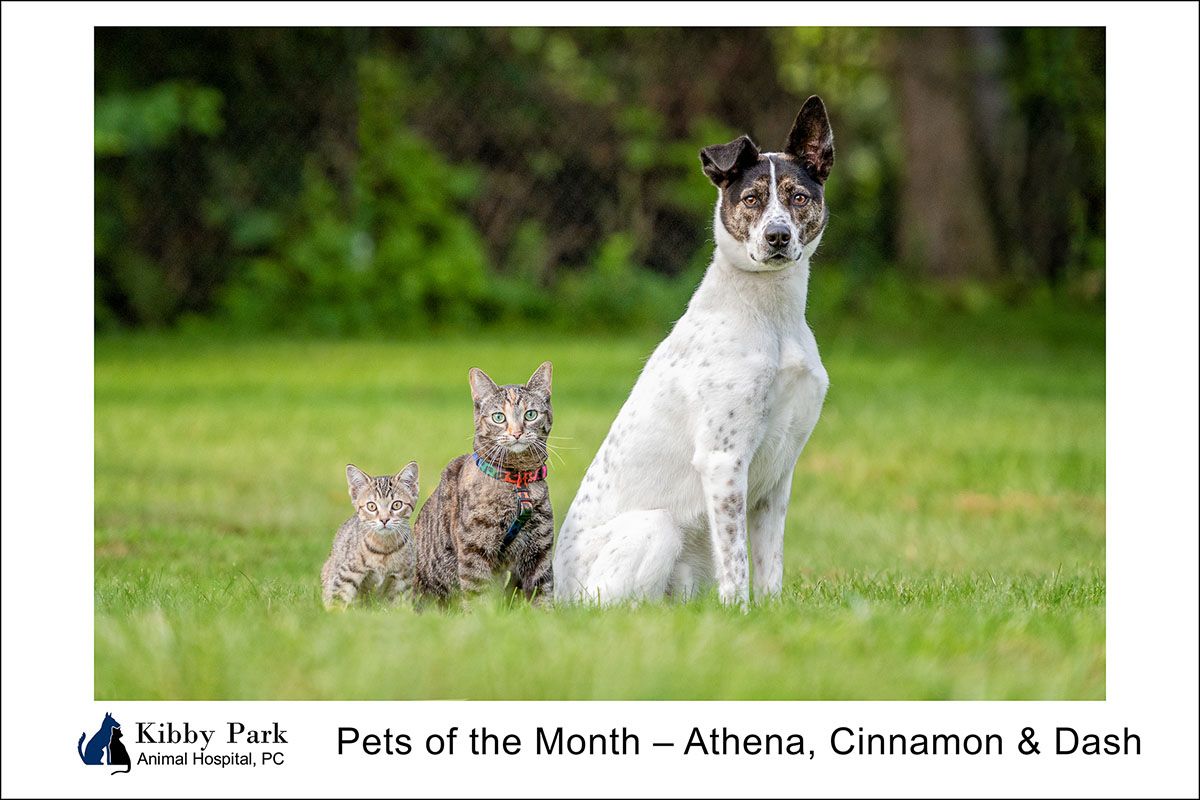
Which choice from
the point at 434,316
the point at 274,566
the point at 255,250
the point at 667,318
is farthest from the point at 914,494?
the point at 255,250

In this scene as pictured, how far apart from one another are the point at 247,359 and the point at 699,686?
1269 cm

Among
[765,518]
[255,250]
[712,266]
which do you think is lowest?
[765,518]

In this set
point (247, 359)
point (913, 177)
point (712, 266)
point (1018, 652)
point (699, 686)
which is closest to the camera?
point (699, 686)

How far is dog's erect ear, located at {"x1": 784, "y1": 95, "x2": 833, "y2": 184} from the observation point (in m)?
5.57

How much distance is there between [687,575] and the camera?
5750 mm

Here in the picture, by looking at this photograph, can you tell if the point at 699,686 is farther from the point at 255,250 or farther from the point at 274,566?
the point at 255,250

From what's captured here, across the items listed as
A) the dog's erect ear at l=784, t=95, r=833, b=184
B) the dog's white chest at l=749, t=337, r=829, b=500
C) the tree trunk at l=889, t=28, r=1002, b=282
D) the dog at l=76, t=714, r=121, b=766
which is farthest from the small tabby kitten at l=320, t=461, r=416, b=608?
the tree trunk at l=889, t=28, r=1002, b=282

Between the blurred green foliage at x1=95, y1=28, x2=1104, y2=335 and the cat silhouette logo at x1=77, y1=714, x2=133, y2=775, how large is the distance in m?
14.1

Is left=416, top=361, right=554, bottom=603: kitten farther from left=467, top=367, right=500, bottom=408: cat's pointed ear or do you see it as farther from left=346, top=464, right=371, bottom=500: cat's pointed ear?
left=346, top=464, right=371, bottom=500: cat's pointed ear

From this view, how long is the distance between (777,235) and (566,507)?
15.3 ft

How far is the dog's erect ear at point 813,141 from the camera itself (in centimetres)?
557

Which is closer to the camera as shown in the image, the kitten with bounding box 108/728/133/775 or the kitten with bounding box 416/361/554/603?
the kitten with bounding box 108/728/133/775

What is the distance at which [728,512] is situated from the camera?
5.47 metres

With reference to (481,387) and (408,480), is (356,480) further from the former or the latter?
(481,387)
